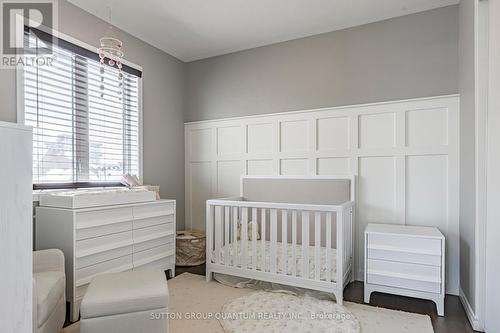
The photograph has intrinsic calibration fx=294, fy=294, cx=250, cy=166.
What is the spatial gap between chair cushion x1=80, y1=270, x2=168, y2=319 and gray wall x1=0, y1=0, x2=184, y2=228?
1.65 metres

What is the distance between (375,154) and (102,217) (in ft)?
A: 8.08

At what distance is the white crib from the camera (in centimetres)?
234

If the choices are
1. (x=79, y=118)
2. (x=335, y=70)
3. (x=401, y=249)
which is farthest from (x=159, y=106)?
(x=401, y=249)

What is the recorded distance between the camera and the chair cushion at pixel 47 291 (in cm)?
154

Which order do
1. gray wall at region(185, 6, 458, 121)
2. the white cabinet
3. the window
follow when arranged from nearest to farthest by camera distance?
1. the white cabinet
2. the window
3. gray wall at region(185, 6, 458, 121)

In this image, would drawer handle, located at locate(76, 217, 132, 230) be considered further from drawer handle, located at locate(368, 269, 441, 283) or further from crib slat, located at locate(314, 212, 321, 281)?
drawer handle, located at locate(368, 269, 441, 283)

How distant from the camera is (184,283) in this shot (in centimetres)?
278

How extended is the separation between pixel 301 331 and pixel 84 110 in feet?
8.38

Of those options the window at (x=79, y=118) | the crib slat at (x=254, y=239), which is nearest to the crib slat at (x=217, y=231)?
the crib slat at (x=254, y=239)

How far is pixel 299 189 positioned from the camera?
10.2 ft

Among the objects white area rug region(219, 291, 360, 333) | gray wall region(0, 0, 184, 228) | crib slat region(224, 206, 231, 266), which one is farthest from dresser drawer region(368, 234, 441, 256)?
gray wall region(0, 0, 184, 228)

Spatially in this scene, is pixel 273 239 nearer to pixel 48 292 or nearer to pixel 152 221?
pixel 152 221

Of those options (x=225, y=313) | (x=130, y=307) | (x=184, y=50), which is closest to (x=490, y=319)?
(x=225, y=313)

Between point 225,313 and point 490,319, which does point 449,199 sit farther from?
point 225,313
